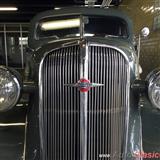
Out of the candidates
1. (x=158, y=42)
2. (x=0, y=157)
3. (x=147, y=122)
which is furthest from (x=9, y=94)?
(x=158, y=42)

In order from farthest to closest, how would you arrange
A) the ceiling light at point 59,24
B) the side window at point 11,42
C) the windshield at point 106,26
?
the side window at point 11,42 < the windshield at point 106,26 < the ceiling light at point 59,24

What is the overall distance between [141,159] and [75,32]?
4.47ft

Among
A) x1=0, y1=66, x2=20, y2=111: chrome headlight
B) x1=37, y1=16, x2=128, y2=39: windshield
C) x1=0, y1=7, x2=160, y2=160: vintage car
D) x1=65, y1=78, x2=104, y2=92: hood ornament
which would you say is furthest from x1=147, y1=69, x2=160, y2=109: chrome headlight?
x1=37, y1=16, x2=128, y2=39: windshield

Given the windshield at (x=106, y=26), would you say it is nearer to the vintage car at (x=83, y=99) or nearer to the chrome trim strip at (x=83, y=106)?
the vintage car at (x=83, y=99)

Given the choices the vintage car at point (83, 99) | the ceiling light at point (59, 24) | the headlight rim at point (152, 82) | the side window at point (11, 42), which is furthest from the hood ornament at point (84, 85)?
the side window at point (11, 42)

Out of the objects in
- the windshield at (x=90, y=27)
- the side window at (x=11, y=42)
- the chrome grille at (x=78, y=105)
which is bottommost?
the chrome grille at (x=78, y=105)

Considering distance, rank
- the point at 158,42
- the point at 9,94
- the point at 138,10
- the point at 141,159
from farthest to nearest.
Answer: the point at 138,10 → the point at 158,42 → the point at 141,159 → the point at 9,94

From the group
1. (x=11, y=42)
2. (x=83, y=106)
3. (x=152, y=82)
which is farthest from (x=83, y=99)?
(x=11, y=42)

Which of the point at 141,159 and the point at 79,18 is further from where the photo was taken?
the point at 79,18

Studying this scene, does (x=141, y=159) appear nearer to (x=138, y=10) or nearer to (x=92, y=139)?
(x=92, y=139)

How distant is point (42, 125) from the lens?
226 centimetres

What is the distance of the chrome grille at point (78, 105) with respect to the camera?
212 centimetres

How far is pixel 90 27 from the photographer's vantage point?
3.18 metres

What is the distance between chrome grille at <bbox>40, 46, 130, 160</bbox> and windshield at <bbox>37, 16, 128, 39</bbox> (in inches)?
40.5
